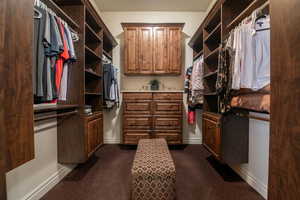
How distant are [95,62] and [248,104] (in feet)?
7.31

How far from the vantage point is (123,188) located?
1744mm

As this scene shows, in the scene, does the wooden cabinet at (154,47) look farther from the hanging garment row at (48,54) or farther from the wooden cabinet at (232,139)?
the hanging garment row at (48,54)

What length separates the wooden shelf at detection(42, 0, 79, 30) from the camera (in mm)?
1462

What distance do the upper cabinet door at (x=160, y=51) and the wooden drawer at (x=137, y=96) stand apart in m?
0.59

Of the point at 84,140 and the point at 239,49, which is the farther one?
the point at 84,140

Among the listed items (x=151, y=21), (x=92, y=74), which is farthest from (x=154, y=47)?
(x=92, y=74)

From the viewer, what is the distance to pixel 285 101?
639 mm

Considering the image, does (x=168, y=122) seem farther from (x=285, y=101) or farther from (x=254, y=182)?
(x=285, y=101)

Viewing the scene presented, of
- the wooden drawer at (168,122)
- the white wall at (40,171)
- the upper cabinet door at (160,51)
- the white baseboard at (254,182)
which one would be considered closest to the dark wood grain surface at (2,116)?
the white wall at (40,171)

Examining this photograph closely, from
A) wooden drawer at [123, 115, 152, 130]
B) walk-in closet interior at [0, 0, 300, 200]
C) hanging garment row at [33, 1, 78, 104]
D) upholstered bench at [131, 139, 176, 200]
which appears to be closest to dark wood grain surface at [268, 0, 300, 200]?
walk-in closet interior at [0, 0, 300, 200]

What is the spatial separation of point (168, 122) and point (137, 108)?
628 millimetres

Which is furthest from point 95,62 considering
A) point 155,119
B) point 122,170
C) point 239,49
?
point 239,49

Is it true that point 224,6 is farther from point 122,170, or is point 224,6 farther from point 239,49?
point 122,170

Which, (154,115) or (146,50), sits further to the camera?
(146,50)
